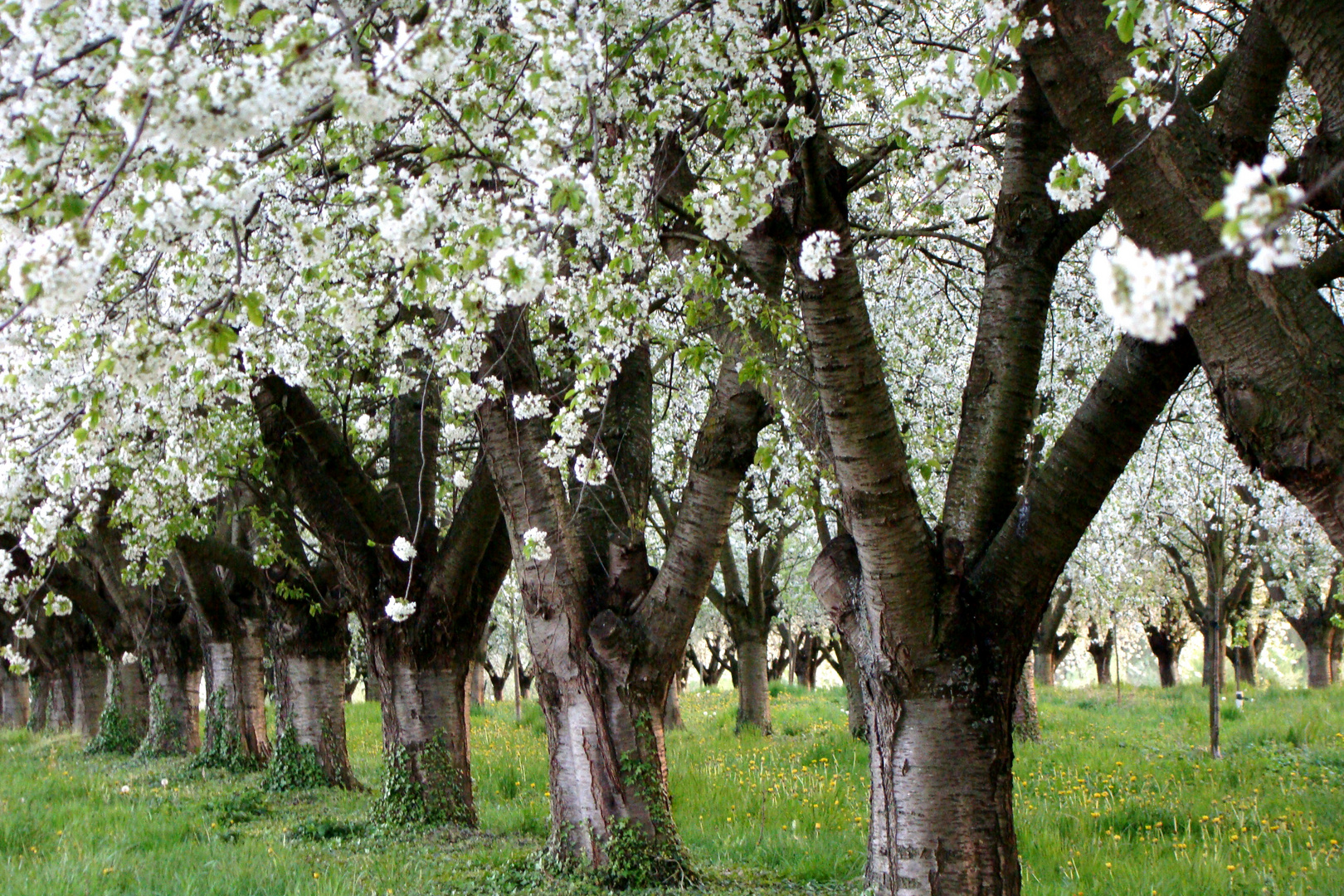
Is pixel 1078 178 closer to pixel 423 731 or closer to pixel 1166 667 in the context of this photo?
pixel 423 731

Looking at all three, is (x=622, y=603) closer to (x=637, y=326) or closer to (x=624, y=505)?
(x=624, y=505)

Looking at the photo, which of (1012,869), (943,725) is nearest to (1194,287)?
(943,725)

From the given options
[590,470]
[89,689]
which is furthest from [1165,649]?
[590,470]

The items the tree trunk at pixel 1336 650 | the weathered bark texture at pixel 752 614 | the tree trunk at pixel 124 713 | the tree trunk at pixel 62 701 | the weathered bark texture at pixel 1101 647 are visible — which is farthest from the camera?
the weathered bark texture at pixel 1101 647

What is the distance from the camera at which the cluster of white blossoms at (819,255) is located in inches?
144

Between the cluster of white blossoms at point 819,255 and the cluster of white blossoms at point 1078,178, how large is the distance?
0.81 m

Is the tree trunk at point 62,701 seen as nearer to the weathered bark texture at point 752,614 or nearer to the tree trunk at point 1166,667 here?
the weathered bark texture at point 752,614

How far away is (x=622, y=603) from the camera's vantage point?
664cm

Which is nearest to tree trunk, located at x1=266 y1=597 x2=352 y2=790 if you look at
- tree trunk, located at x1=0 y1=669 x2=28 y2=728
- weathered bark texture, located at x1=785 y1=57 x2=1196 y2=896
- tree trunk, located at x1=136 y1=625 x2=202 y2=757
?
tree trunk, located at x1=136 y1=625 x2=202 y2=757

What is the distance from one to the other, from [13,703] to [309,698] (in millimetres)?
19904

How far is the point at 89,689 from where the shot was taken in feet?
64.0

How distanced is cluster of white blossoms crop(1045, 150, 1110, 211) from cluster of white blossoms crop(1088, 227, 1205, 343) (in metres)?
1.90

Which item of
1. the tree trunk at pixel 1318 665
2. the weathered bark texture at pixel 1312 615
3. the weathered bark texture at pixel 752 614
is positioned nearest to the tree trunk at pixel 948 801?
the weathered bark texture at pixel 752 614

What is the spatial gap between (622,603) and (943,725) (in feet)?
8.99
